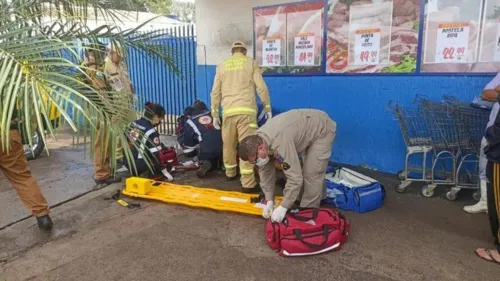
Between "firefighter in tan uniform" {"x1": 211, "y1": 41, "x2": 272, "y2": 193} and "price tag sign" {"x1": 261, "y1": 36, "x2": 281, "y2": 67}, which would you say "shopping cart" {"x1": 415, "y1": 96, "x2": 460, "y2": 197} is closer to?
"firefighter in tan uniform" {"x1": 211, "y1": 41, "x2": 272, "y2": 193}

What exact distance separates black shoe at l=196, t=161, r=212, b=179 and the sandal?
334cm

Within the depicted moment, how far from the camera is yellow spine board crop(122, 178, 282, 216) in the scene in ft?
13.3

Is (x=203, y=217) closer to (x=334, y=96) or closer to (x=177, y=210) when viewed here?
(x=177, y=210)

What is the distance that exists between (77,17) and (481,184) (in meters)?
4.09

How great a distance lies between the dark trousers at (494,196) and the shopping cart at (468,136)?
1.02 meters

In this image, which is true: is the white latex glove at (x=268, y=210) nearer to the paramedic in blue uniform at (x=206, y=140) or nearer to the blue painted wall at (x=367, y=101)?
the paramedic in blue uniform at (x=206, y=140)

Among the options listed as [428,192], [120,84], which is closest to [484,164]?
[428,192]

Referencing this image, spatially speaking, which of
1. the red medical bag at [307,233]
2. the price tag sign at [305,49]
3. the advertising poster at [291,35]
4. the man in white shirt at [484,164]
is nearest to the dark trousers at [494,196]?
the man in white shirt at [484,164]

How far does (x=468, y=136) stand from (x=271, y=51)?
301 cm

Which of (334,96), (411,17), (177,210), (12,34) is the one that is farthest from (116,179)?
(411,17)

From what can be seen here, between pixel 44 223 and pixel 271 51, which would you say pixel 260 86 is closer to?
pixel 271 51

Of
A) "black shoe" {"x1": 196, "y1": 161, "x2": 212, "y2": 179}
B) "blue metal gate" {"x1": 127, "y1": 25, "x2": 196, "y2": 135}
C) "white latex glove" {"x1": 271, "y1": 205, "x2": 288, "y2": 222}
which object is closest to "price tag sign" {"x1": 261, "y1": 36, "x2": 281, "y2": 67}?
"blue metal gate" {"x1": 127, "y1": 25, "x2": 196, "y2": 135}

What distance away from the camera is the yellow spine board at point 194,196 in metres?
4.04

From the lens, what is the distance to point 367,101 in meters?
5.12
